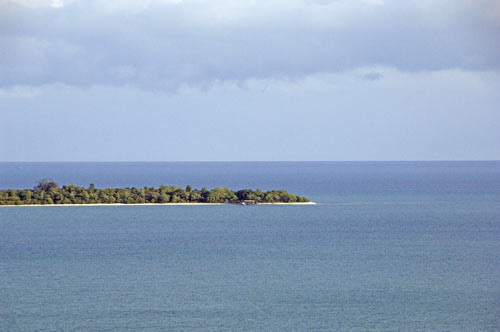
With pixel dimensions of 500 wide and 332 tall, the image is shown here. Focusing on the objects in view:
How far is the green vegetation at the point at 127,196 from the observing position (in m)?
109

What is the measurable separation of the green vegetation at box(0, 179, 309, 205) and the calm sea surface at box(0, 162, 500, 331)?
1298cm

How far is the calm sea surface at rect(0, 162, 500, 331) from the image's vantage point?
40.0 metres

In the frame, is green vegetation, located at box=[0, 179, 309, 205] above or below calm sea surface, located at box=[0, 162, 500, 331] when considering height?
above

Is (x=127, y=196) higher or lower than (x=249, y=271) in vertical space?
higher

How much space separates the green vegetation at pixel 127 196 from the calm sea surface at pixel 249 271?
42.6 ft

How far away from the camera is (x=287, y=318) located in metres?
40.0

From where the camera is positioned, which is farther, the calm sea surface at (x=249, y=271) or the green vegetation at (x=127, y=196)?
the green vegetation at (x=127, y=196)

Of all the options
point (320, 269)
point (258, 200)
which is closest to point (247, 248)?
point (320, 269)

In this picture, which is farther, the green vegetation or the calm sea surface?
the green vegetation

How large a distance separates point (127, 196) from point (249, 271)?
6000 cm

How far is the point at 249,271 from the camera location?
175 ft

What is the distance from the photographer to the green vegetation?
358ft

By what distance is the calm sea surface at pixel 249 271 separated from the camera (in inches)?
1576

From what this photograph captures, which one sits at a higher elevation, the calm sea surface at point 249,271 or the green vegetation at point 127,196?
the green vegetation at point 127,196
